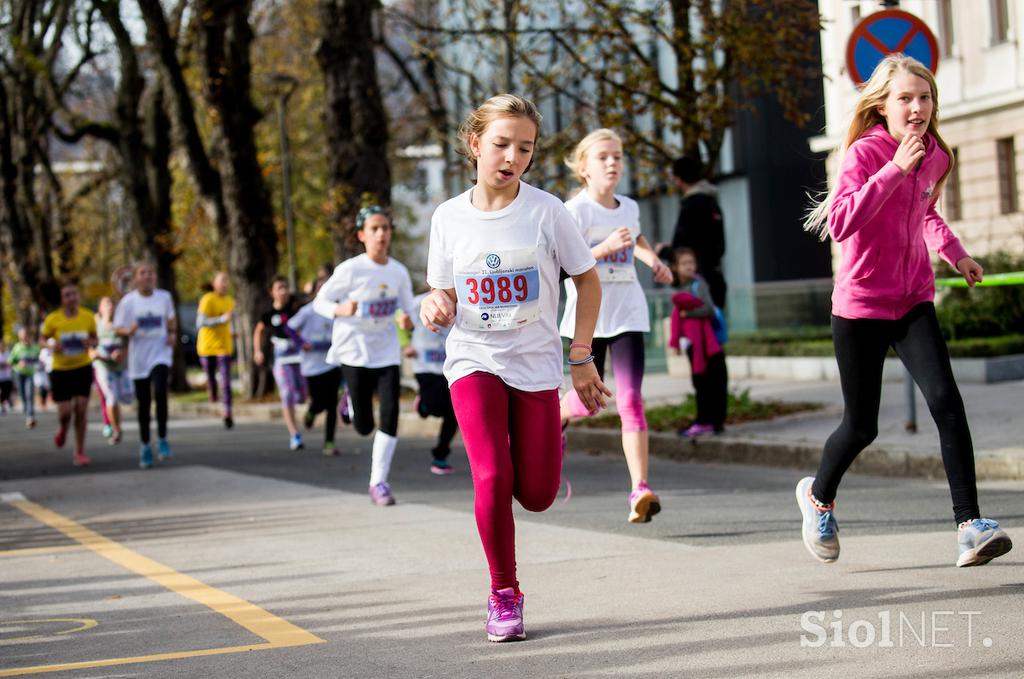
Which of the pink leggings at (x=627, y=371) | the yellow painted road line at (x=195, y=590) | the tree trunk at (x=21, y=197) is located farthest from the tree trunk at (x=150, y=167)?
the pink leggings at (x=627, y=371)

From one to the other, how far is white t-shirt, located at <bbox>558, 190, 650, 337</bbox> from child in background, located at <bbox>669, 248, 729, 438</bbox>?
4.31 meters

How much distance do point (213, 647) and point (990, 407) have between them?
9280 millimetres

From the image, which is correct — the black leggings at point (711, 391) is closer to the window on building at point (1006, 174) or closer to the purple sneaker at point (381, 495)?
the purple sneaker at point (381, 495)

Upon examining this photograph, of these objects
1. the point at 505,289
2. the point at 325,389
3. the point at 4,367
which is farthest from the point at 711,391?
the point at 4,367

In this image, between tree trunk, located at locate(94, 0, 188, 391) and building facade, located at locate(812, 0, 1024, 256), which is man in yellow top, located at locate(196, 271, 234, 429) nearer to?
tree trunk, located at locate(94, 0, 188, 391)

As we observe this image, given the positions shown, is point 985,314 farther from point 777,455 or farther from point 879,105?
point 879,105

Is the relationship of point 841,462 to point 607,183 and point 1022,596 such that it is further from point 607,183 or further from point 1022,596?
point 607,183

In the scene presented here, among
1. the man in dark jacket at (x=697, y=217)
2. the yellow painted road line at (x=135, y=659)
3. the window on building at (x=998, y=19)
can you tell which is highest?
the window on building at (x=998, y=19)

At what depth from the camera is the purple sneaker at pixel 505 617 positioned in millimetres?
5234

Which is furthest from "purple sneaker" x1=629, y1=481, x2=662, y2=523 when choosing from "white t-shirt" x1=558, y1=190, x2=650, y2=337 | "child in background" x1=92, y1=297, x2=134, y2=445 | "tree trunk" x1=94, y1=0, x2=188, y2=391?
"tree trunk" x1=94, y1=0, x2=188, y2=391

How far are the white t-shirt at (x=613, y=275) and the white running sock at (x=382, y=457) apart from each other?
225 cm

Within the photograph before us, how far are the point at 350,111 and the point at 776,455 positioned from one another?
423 inches

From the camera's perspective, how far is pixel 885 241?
5.88 meters

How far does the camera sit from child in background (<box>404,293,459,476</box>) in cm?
1245
